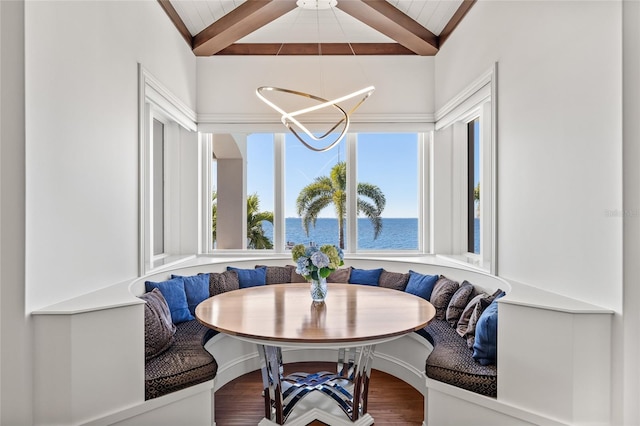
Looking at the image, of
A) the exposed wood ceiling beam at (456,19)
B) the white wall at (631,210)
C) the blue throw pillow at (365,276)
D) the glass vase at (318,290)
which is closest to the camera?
the white wall at (631,210)

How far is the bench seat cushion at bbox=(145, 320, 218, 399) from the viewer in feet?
6.82

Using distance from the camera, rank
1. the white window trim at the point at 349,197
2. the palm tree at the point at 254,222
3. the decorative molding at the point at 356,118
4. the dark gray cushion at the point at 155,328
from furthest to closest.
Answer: the palm tree at the point at 254,222 → the white window trim at the point at 349,197 → the decorative molding at the point at 356,118 → the dark gray cushion at the point at 155,328

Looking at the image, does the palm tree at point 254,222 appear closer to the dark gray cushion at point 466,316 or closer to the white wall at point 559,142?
the dark gray cushion at point 466,316

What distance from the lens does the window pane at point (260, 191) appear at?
4.35m

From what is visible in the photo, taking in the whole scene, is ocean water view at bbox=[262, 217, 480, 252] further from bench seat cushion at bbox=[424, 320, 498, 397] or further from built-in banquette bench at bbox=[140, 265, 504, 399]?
bench seat cushion at bbox=[424, 320, 498, 397]

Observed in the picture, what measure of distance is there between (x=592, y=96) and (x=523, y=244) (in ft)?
3.17

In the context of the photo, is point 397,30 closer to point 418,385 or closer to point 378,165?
point 378,165

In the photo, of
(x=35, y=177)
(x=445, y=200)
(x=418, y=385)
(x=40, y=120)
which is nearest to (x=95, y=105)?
(x=40, y=120)

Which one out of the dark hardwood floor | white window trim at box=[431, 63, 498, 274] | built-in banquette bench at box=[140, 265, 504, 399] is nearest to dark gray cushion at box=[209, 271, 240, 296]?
built-in banquette bench at box=[140, 265, 504, 399]

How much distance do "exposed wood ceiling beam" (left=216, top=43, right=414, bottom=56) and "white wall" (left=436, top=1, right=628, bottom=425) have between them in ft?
4.18

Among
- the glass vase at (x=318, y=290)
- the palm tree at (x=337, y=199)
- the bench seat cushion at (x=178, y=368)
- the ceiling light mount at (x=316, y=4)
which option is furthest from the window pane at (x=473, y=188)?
the bench seat cushion at (x=178, y=368)

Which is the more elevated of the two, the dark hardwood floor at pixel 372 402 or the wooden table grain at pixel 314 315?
the wooden table grain at pixel 314 315

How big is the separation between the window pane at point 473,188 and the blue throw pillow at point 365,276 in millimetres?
1019

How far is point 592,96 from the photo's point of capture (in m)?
1.83
